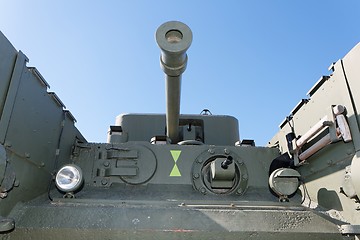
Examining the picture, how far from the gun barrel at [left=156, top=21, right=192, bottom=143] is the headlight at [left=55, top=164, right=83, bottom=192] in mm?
1432

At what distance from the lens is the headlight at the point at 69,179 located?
348cm

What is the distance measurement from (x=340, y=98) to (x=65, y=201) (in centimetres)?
299

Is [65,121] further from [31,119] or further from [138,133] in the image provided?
[138,133]

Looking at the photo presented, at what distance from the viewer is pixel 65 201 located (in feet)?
11.2

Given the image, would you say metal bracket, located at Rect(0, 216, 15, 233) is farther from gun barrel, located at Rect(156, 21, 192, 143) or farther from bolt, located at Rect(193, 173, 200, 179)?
bolt, located at Rect(193, 173, 200, 179)

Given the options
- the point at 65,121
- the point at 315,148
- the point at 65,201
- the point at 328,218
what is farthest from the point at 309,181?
the point at 65,121

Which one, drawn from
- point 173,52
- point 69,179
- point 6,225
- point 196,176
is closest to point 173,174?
point 196,176

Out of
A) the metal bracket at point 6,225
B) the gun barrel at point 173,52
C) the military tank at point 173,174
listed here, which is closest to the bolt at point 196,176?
the military tank at point 173,174

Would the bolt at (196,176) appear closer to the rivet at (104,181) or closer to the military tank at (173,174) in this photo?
the military tank at (173,174)

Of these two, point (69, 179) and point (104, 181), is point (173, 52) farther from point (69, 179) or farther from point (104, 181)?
point (104, 181)

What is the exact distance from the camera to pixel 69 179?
11.5 feet

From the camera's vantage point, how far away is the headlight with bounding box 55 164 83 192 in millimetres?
3484

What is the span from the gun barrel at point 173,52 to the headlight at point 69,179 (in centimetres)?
143

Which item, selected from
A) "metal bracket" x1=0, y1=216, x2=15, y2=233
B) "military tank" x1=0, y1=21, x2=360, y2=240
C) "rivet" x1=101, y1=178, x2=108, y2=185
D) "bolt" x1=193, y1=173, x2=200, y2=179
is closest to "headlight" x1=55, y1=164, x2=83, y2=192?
"military tank" x1=0, y1=21, x2=360, y2=240
